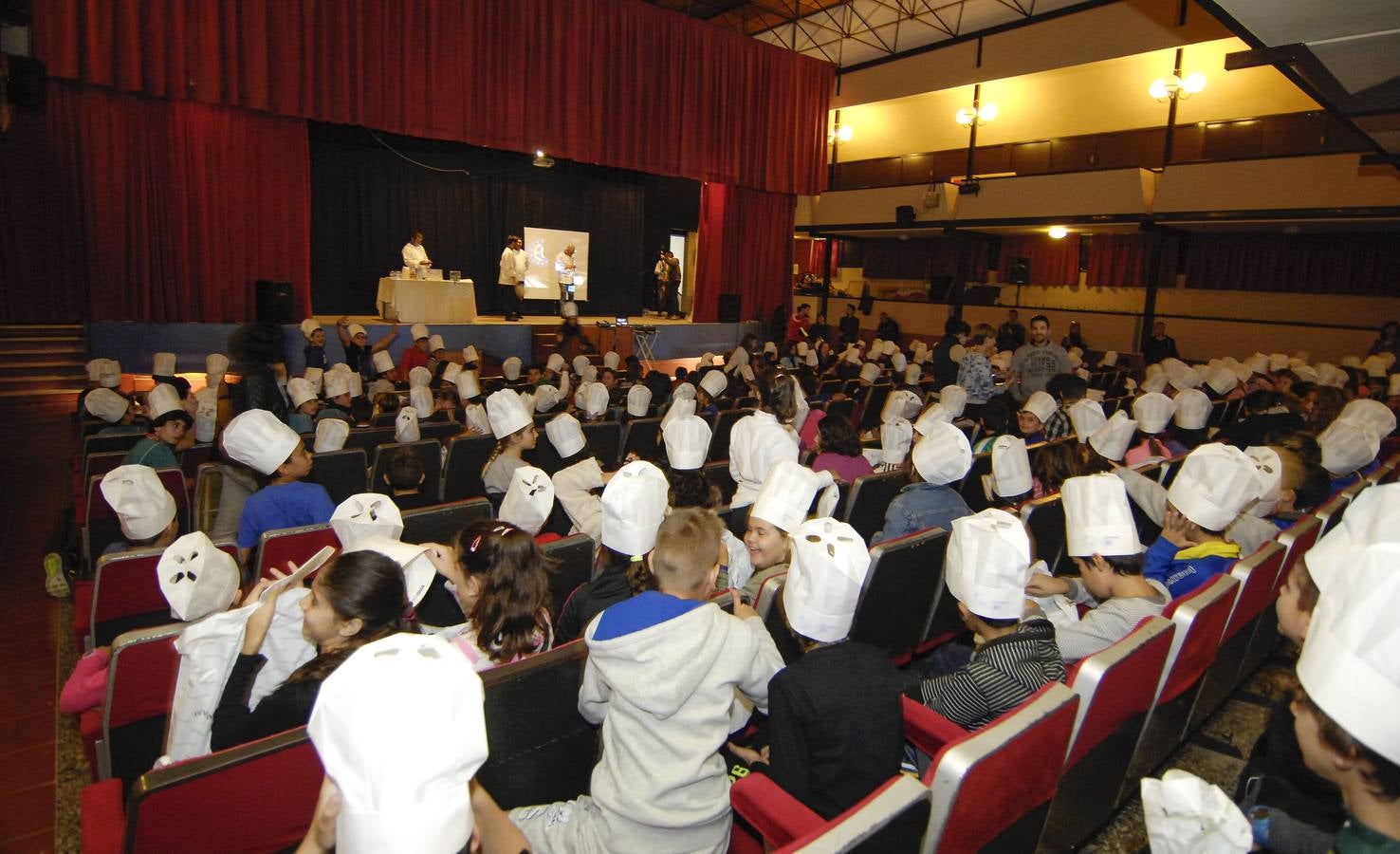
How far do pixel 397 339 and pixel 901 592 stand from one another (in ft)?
30.8

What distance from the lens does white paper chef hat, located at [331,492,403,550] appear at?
99.0 inches

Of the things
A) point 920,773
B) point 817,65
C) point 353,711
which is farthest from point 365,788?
point 817,65

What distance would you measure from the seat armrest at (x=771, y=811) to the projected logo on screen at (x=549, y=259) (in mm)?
13631

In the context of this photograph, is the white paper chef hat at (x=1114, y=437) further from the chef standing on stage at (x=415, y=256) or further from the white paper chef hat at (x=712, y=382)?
the chef standing on stage at (x=415, y=256)

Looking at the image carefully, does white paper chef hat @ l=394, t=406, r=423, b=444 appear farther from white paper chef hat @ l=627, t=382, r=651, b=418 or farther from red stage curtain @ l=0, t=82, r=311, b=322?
red stage curtain @ l=0, t=82, r=311, b=322

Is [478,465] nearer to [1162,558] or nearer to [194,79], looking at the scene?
[1162,558]

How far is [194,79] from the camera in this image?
28.9 ft

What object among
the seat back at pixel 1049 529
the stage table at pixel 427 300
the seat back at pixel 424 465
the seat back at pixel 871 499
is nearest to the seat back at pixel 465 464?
the seat back at pixel 424 465

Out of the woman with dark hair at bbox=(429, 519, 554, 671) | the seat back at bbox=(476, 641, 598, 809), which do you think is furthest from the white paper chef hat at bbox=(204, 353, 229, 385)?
the seat back at bbox=(476, 641, 598, 809)

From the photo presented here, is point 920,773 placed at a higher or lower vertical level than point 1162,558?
lower

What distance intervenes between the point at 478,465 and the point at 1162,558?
3809mm

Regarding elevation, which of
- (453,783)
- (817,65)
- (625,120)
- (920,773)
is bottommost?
(920,773)

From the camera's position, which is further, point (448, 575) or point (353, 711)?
point (448, 575)

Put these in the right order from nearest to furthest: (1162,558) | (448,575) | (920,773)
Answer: (920,773) < (448,575) < (1162,558)
